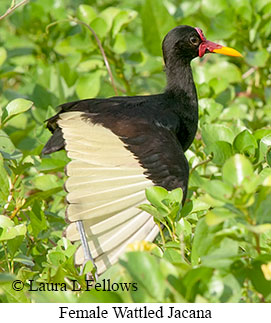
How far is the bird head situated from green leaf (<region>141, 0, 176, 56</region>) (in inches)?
18.0

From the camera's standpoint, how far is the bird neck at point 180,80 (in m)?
3.77

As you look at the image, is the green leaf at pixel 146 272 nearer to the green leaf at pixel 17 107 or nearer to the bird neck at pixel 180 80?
the green leaf at pixel 17 107

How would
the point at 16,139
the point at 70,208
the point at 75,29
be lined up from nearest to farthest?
the point at 70,208 < the point at 16,139 < the point at 75,29

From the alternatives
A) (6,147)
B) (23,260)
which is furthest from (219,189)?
(6,147)

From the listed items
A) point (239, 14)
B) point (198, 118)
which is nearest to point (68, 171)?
point (198, 118)

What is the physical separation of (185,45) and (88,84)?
643 millimetres

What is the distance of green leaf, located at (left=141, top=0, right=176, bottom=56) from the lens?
4.33 m

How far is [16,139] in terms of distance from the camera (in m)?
4.06

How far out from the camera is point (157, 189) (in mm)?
2414

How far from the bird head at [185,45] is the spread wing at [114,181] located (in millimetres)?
810

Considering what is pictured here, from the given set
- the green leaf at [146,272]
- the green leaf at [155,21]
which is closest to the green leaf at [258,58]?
the green leaf at [155,21]

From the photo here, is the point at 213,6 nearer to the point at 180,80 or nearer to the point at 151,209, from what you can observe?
the point at 180,80

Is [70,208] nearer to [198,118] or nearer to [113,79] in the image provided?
[198,118]
